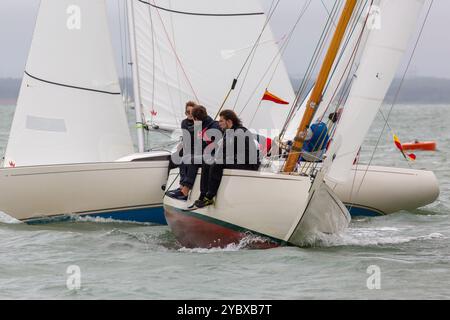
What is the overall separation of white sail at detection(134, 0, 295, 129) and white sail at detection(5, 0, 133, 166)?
98 cm

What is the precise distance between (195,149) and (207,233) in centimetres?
97

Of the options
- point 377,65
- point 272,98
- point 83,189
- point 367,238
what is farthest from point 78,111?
point 377,65

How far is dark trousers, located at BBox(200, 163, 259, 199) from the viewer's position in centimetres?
862

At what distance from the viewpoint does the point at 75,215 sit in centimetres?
1091

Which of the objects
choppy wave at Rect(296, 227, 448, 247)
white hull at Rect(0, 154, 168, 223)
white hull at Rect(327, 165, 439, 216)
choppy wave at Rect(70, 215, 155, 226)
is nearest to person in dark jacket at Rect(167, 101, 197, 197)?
white hull at Rect(0, 154, 168, 223)

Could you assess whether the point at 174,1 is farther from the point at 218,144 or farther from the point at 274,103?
the point at 218,144

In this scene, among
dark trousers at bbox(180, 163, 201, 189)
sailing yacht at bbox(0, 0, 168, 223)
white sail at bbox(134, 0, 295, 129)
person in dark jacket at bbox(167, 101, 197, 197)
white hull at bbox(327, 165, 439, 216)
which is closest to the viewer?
dark trousers at bbox(180, 163, 201, 189)

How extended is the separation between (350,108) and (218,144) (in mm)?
1206

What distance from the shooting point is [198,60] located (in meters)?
13.5

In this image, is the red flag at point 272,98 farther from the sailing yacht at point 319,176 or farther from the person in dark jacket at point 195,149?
the sailing yacht at point 319,176

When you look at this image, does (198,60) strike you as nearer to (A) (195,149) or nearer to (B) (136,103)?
(B) (136,103)

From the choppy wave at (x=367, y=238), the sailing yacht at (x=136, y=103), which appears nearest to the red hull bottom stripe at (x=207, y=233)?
the choppy wave at (x=367, y=238)

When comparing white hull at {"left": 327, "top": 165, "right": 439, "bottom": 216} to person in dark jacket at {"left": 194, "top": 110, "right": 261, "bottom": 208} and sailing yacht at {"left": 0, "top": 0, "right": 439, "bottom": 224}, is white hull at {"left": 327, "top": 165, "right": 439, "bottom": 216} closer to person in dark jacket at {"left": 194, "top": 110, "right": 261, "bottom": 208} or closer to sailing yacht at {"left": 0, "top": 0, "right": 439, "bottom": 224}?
sailing yacht at {"left": 0, "top": 0, "right": 439, "bottom": 224}
